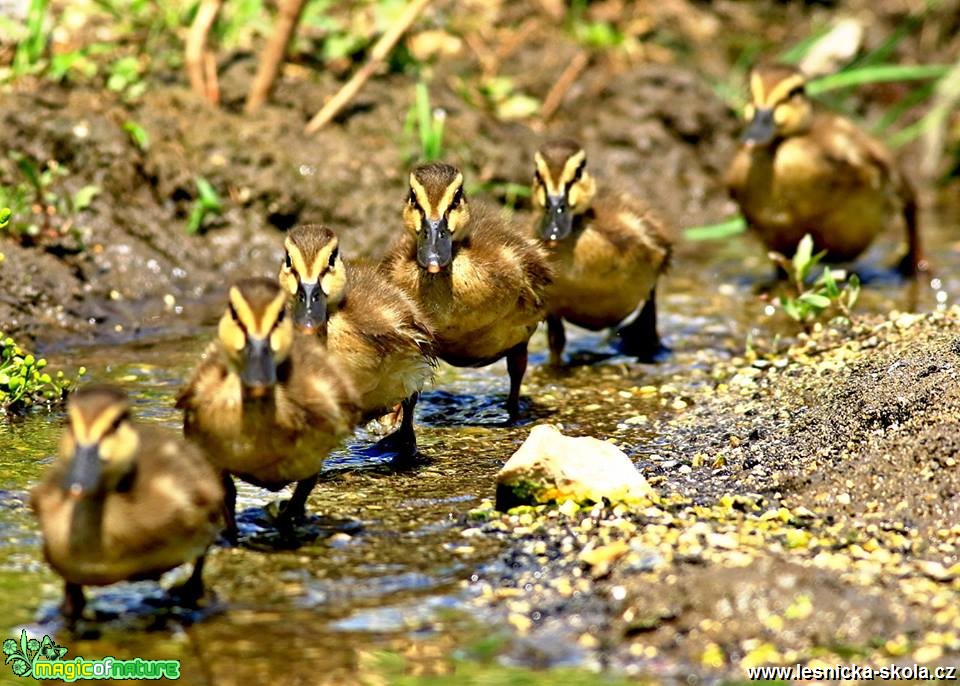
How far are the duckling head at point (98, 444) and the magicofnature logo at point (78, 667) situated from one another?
0.54 m

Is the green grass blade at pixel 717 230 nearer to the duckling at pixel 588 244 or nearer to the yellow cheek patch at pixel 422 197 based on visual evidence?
the duckling at pixel 588 244

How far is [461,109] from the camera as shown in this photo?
12336mm

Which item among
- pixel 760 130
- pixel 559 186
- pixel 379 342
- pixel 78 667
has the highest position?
pixel 760 130

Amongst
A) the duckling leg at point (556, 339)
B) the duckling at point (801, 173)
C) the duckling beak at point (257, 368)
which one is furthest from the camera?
the duckling at point (801, 173)

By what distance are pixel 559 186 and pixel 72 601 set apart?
436 centimetres

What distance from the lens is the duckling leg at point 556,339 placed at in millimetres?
9273

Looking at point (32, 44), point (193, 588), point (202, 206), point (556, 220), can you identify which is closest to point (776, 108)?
point (556, 220)

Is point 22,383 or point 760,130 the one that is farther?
point 760,130

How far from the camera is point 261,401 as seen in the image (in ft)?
19.4

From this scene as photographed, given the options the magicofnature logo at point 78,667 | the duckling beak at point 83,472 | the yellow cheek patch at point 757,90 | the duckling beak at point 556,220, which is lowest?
the magicofnature logo at point 78,667

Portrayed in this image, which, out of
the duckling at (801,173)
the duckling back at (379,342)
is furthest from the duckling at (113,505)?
the duckling at (801,173)

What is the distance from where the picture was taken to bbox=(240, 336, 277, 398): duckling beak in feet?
19.0

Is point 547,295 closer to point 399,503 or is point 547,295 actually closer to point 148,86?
point 399,503

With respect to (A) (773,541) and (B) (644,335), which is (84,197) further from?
(A) (773,541)
